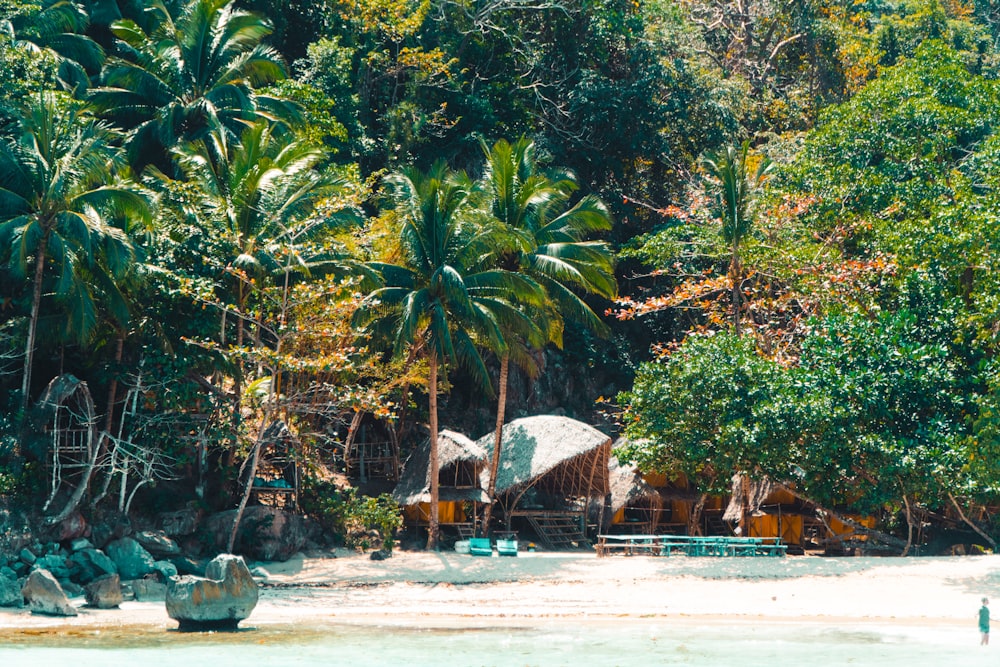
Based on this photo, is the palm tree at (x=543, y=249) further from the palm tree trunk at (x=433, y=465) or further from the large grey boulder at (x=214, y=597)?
the large grey boulder at (x=214, y=597)

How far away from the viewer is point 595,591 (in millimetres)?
21000

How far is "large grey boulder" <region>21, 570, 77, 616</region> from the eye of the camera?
17.7 metres

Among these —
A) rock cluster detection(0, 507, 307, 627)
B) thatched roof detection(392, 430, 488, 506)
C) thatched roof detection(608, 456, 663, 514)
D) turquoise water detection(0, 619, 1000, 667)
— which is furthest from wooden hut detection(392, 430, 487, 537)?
turquoise water detection(0, 619, 1000, 667)

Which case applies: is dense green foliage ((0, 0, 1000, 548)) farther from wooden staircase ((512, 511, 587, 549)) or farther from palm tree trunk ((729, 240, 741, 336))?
wooden staircase ((512, 511, 587, 549))

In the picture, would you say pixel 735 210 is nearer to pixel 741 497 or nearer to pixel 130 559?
pixel 741 497

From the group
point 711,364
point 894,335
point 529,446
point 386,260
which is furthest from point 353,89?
point 894,335

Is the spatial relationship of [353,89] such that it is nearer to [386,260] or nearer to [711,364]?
[386,260]

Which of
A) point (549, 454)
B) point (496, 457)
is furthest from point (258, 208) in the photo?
point (549, 454)

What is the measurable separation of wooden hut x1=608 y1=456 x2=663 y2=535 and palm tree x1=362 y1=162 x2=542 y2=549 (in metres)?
4.63

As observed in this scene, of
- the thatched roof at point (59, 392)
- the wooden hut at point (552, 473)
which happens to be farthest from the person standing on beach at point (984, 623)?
the thatched roof at point (59, 392)

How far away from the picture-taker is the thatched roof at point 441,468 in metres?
26.1

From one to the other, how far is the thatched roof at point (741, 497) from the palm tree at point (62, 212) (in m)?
14.6

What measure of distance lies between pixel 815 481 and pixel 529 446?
21.8ft

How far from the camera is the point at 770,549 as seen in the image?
25484 millimetres
